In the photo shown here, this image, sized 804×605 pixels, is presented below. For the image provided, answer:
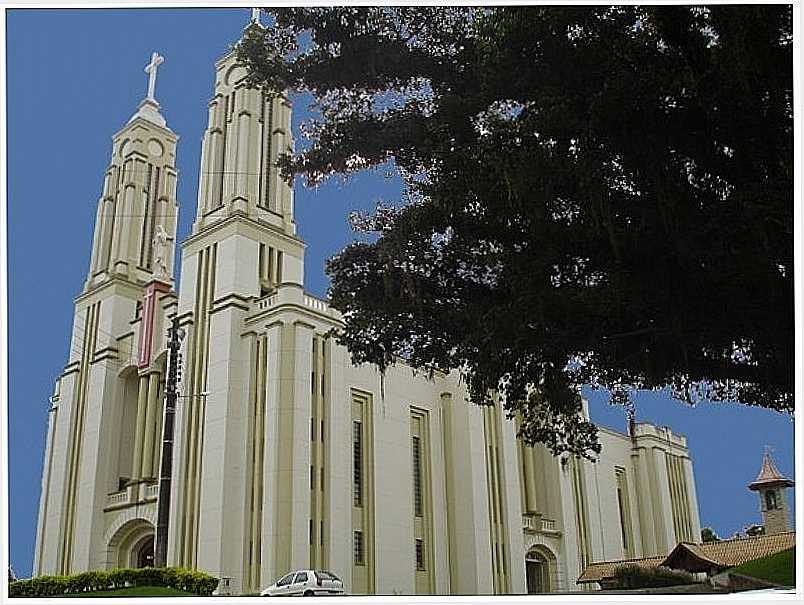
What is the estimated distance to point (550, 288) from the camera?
20.4ft

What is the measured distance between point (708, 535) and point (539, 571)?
7.72 feet

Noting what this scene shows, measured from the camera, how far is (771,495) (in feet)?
28.3

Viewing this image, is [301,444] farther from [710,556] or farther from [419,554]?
[710,556]

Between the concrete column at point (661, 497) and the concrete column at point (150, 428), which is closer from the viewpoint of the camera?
the concrete column at point (150, 428)

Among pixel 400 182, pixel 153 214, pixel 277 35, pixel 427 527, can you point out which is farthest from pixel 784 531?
pixel 153 214

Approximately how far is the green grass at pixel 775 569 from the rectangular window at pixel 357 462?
4.53 metres

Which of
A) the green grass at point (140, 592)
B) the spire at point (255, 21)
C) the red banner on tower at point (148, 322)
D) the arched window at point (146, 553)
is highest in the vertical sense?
the spire at point (255, 21)

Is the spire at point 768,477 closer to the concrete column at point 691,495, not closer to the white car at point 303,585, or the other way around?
the concrete column at point 691,495

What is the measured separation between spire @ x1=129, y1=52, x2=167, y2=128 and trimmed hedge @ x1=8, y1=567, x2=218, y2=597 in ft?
14.9

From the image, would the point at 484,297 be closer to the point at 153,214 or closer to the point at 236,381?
the point at 236,381

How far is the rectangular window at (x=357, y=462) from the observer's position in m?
10.4

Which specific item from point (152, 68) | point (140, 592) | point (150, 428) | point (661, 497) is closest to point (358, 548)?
point (150, 428)

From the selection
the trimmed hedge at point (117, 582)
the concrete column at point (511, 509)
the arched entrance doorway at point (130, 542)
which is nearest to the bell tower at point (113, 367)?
the arched entrance doorway at point (130, 542)

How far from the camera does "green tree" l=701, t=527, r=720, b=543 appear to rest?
978cm
